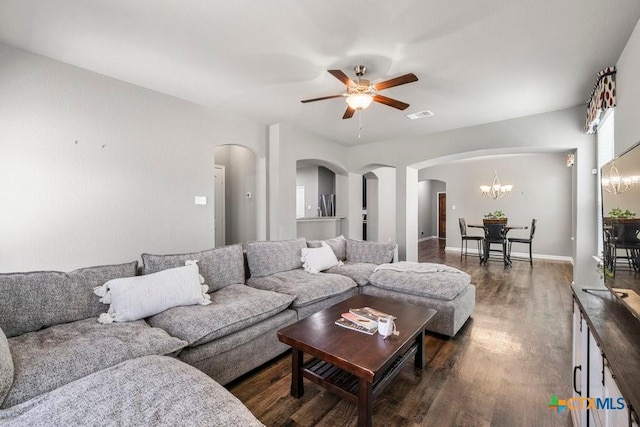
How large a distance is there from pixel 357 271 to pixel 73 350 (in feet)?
8.51

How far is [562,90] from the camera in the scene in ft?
10.8

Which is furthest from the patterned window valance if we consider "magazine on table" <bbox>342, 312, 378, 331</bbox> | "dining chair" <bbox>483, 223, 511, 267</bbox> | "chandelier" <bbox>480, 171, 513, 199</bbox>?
"chandelier" <bbox>480, 171, 513, 199</bbox>

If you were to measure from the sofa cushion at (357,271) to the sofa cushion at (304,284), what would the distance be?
0.13m

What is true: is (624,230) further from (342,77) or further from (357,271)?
(357,271)

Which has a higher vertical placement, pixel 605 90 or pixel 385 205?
pixel 605 90

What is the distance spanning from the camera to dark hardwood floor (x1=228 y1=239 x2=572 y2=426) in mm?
1667

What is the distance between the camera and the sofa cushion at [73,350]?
1.24m

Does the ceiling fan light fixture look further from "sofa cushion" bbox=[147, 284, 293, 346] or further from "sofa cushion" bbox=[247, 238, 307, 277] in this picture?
"sofa cushion" bbox=[147, 284, 293, 346]

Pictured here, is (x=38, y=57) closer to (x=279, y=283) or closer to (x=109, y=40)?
(x=109, y=40)

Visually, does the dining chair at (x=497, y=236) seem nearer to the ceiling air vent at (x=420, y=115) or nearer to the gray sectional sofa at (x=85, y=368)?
the ceiling air vent at (x=420, y=115)

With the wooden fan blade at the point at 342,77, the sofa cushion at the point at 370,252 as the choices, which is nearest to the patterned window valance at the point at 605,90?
the wooden fan blade at the point at 342,77

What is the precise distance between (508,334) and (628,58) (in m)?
2.56

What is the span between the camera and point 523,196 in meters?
7.30

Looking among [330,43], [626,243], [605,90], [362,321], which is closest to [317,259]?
[362,321]
